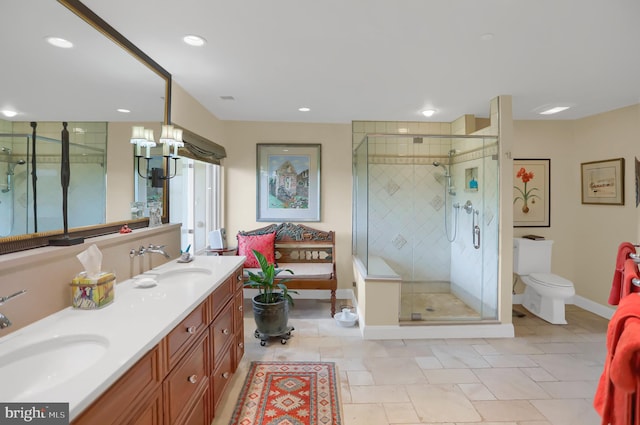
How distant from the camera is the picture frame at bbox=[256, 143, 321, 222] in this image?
4.35 m

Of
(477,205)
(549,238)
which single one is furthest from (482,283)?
(549,238)

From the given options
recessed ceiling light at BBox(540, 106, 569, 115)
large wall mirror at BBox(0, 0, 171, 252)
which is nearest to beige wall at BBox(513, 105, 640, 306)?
recessed ceiling light at BBox(540, 106, 569, 115)

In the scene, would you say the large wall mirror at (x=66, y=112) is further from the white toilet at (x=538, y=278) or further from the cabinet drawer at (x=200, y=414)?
the white toilet at (x=538, y=278)

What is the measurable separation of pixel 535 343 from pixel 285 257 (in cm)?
287

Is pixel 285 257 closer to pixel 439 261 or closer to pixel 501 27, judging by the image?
pixel 439 261

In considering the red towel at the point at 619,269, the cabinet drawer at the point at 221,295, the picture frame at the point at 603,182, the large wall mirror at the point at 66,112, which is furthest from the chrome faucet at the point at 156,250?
the picture frame at the point at 603,182

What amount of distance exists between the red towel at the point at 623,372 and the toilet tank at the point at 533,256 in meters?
2.63

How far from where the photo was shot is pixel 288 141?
4.37 m

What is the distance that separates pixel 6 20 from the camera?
132 centimetres

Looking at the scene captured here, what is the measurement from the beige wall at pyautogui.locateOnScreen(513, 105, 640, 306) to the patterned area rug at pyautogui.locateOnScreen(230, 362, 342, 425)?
3.22 meters

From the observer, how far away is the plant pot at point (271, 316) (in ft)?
9.61

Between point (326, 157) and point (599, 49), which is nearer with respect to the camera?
point (599, 49)

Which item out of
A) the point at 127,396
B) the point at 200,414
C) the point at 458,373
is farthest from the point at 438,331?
the point at 127,396

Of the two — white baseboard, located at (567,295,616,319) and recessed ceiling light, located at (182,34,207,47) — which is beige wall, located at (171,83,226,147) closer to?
recessed ceiling light, located at (182,34,207,47)
